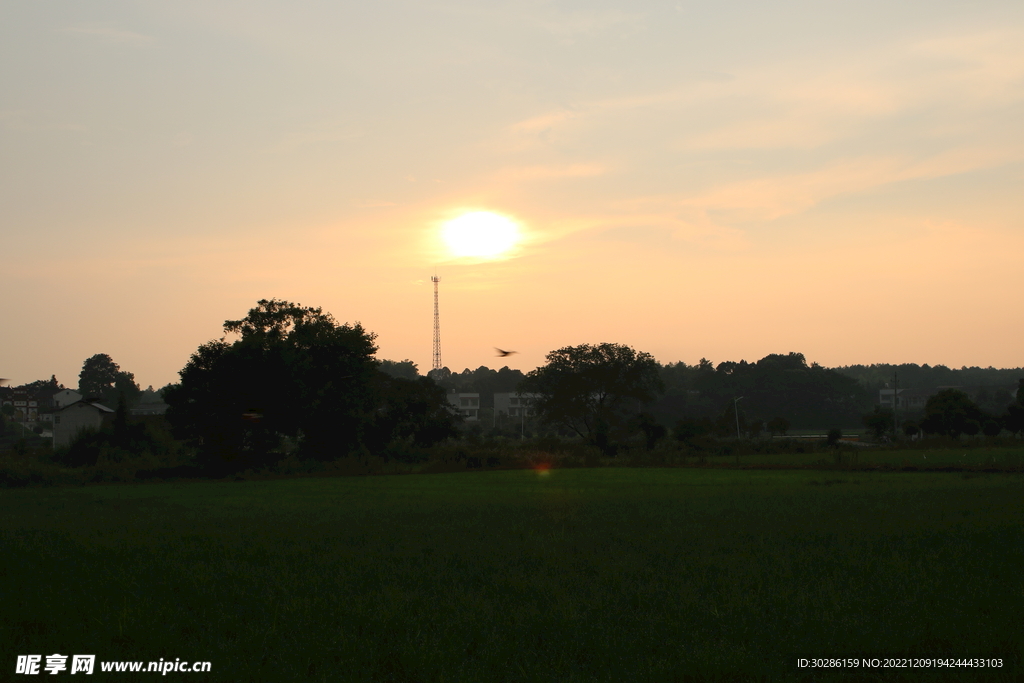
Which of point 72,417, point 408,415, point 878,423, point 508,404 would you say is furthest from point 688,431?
point 508,404

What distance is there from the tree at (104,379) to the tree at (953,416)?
5376 inches

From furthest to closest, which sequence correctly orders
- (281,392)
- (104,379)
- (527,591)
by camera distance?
(104,379)
(281,392)
(527,591)

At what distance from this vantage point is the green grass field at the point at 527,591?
845 centimetres

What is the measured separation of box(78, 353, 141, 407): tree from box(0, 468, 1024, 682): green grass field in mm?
140521

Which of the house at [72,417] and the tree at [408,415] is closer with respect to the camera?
the tree at [408,415]

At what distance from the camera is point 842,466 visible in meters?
48.7

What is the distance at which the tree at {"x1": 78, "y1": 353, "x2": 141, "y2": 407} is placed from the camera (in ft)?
487

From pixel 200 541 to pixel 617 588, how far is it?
1095cm

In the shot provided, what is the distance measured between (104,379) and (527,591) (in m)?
165

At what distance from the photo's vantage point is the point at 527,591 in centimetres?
1172

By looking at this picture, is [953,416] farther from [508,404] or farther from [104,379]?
[104,379]

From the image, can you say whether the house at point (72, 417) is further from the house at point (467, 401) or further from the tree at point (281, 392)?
the house at point (467, 401)

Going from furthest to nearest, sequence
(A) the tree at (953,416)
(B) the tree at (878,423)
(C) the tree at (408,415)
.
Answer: (B) the tree at (878,423) → (A) the tree at (953,416) → (C) the tree at (408,415)

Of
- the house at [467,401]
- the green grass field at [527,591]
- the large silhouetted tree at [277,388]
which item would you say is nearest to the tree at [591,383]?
the large silhouetted tree at [277,388]
